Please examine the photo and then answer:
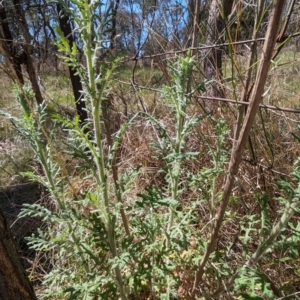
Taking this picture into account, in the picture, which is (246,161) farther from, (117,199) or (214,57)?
(214,57)

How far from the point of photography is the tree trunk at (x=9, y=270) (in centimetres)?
110

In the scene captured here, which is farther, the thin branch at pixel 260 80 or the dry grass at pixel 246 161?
the dry grass at pixel 246 161

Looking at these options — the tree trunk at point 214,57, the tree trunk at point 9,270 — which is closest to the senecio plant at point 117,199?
the tree trunk at point 9,270

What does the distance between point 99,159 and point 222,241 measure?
82cm

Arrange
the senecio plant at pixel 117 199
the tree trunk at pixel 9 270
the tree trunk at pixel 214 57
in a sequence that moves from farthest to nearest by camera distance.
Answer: the tree trunk at pixel 214 57
the tree trunk at pixel 9 270
the senecio plant at pixel 117 199

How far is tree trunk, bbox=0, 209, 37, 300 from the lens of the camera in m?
1.10

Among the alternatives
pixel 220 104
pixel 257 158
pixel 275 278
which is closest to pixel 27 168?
pixel 220 104

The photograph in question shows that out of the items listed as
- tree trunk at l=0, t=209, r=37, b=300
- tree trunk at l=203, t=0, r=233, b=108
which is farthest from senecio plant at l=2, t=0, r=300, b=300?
tree trunk at l=203, t=0, r=233, b=108

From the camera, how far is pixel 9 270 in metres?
1.12

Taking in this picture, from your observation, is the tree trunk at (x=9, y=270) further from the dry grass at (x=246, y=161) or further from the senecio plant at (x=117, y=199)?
the dry grass at (x=246, y=161)

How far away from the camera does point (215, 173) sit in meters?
1.07

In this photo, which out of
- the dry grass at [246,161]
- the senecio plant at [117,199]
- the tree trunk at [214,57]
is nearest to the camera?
the senecio plant at [117,199]

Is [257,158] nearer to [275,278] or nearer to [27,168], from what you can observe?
[275,278]

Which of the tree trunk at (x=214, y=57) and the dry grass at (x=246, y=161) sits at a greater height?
the tree trunk at (x=214, y=57)
